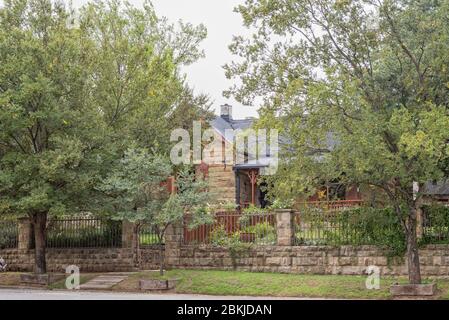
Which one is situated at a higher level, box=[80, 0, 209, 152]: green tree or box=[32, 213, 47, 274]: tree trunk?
box=[80, 0, 209, 152]: green tree

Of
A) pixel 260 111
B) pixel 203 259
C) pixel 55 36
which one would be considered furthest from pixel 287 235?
pixel 55 36

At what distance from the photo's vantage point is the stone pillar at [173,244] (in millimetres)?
23797

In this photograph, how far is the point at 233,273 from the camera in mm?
22312

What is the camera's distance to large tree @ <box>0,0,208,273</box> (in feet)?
72.7

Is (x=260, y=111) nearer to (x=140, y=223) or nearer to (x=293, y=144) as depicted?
(x=293, y=144)

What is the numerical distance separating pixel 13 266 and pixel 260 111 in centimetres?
1249

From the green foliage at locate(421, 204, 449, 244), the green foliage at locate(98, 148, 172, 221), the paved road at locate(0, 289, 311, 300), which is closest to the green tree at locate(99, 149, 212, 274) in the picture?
the green foliage at locate(98, 148, 172, 221)

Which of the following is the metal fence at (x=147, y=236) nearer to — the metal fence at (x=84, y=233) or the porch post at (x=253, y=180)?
the metal fence at (x=84, y=233)

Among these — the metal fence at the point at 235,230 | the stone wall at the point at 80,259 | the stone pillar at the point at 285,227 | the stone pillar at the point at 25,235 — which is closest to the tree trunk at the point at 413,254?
the stone pillar at the point at 285,227

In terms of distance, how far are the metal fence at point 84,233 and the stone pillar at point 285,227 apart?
637cm

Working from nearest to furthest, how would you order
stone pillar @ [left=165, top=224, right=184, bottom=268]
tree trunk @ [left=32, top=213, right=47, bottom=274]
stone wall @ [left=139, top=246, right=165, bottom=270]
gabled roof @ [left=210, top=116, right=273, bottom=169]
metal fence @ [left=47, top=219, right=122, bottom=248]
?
stone pillar @ [left=165, top=224, right=184, bottom=268]
tree trunk @ [left=32, top=213, right=47, bottom=274]
stone wall @ [left=139, top=246, right=165, bottom=270]
metal fence @ [left=47, top=219, right=122, bottom=248]
gabled roof @ [left=210, top=116, right=273, bottom=169]

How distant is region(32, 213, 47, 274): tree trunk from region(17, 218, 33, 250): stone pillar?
6.55 feet

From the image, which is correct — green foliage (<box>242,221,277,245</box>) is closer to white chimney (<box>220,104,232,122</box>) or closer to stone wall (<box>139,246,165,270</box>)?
stone wall (<box>139,246,165,270</box>)

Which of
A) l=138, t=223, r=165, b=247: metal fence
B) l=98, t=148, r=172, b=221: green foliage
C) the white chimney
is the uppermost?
the white chimney
